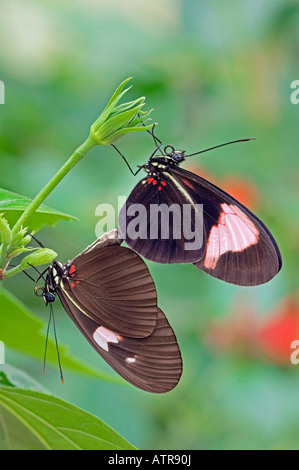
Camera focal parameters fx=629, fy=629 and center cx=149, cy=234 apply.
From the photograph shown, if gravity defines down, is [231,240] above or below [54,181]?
above

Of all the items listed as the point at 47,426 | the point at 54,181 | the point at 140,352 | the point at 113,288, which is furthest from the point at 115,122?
the point at 47,426

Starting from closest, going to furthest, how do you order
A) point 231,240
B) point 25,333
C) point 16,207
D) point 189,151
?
point 16,207 → point 231,240 → point 25,333 → point 189,151

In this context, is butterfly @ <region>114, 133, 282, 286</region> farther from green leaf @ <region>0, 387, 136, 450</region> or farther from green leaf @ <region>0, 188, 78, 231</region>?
green leaf @ <region>0, 387, 136, 450</region>

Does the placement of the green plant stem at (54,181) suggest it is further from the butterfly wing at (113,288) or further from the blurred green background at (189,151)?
the blurred green background at (189,151)

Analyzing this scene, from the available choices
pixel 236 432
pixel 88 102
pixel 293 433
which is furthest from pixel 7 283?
pixel 293 433

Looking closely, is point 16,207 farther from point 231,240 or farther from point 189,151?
point 189,151

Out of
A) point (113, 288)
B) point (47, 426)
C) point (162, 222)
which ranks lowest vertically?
point (47, 426)

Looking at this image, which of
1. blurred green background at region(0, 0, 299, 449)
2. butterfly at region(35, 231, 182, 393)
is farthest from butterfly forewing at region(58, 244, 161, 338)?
blurred green background at region(0, 0, 299, 449)

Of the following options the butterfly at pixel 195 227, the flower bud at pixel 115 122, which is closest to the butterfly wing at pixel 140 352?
the butterfly at pixel 195 227

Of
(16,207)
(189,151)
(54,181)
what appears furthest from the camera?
(189,151)
